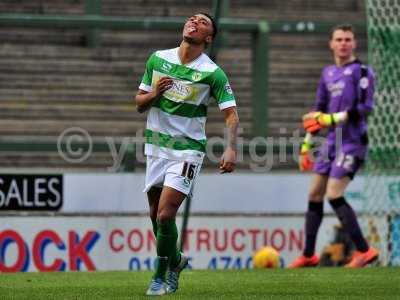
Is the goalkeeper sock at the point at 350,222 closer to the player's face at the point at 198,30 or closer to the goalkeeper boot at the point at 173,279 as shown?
the goalkeeper boot at the point at 173,279

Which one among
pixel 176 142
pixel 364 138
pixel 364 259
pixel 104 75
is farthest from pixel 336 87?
pixel 104 75

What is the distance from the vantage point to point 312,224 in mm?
12320

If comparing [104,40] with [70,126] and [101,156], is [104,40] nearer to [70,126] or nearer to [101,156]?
[70,126]

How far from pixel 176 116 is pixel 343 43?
13.3ft

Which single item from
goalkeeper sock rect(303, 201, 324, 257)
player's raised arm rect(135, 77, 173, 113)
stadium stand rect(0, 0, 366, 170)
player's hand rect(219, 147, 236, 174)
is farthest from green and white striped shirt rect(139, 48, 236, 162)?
stadium stand rect(0, 0, 366, 170)

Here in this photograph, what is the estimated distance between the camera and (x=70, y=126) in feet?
55.7

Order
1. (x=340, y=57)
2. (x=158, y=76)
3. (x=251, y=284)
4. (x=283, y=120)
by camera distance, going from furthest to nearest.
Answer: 1. (x=283, y=120)
2. (x=340, y=57)
3. (x=251, y=284)
4. (x=158, y=76)

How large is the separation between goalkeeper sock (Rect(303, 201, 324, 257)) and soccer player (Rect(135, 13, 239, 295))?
12.8 feet

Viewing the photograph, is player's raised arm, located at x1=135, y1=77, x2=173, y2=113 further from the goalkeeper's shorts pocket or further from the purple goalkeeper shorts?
the goalkeeper's shorts pocket

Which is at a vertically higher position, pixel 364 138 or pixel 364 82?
pixel 364 82

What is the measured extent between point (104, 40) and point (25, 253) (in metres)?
6.31

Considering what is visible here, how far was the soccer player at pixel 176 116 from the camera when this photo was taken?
8.31 metres

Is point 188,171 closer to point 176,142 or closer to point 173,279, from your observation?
point 176,142

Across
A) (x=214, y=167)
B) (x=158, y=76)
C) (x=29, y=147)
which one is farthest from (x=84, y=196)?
(x=158, y=76)
